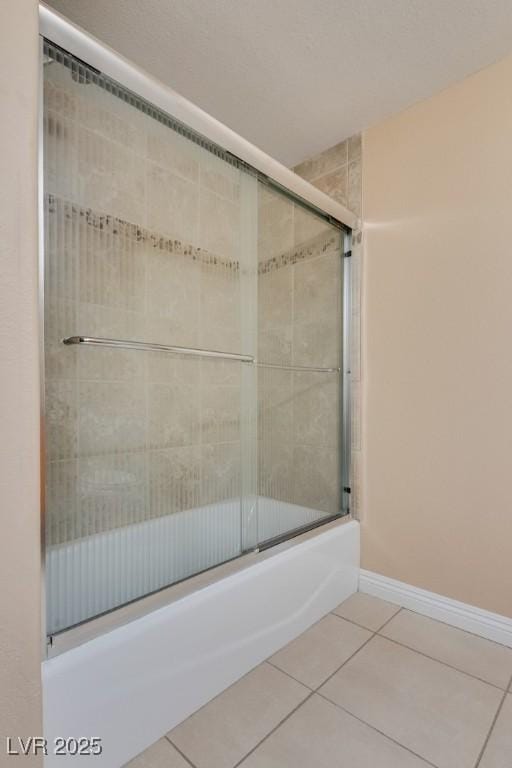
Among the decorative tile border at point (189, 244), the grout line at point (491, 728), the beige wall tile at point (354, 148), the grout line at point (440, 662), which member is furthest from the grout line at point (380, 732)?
the beige wall tile at point (354, 148)

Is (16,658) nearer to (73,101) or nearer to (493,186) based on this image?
(73,101)

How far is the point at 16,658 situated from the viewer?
2.30 feet

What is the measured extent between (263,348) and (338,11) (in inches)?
44.8

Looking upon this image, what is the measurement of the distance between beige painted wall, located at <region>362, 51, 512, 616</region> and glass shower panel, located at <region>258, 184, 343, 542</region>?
0.17 metres

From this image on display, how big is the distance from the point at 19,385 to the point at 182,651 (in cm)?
87

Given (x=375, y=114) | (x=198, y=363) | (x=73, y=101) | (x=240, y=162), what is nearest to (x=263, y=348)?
(x=198, y=363)

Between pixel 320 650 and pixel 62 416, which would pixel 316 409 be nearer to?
pixel 320 650

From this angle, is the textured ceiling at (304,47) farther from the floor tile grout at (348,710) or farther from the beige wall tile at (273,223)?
the floor tile grout at (348,710)

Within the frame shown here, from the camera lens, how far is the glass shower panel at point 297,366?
1644mm

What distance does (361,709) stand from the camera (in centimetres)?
119

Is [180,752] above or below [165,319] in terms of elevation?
below

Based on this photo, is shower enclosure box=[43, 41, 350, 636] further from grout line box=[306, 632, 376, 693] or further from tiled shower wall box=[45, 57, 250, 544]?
grout line box=[306, 632, 376, 693]

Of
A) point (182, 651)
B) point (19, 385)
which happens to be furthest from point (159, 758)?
point (19, 385)

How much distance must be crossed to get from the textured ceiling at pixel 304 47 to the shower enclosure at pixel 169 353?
410 mm
